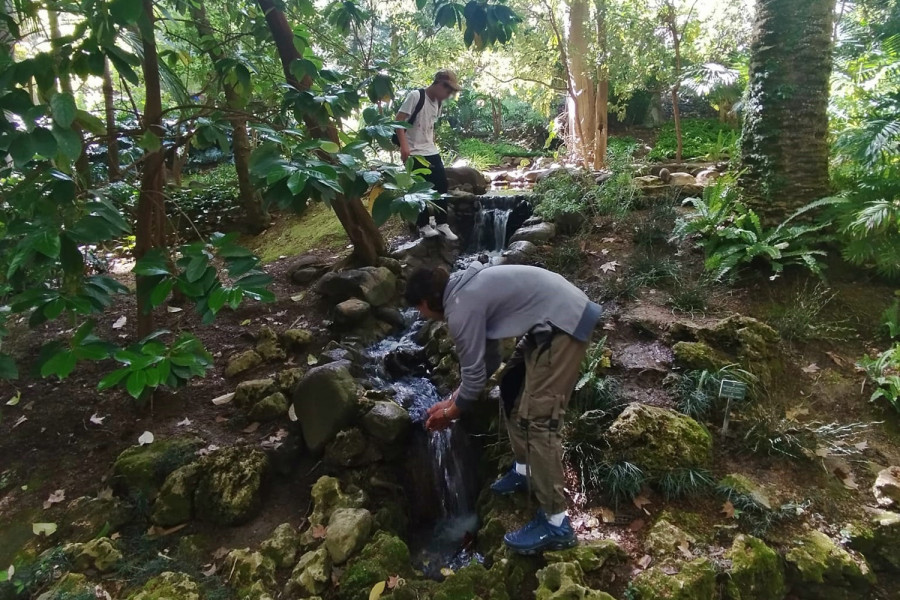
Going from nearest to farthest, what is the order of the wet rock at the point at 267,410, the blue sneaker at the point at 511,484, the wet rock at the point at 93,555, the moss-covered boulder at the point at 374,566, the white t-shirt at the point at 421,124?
the moss-covered boulder at the point at 374,566 → the wet rock at the point at 93,555 → the blue sneaker at the point at 511,484 → the wet rock at the point at 267,410 → the white t-shirt at the point at 421,124

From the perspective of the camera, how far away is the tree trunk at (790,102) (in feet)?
15.5

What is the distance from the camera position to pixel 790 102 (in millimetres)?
4863

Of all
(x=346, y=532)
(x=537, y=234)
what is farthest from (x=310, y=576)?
(x=537, y=234)

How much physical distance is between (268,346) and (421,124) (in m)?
3.07

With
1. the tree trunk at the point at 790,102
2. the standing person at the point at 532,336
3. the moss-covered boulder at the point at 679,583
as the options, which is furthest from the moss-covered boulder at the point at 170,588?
the tree trunk at the point at 790,102

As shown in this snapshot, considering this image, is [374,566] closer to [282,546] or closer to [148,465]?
[282,546]

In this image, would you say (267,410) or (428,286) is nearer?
(428,286)

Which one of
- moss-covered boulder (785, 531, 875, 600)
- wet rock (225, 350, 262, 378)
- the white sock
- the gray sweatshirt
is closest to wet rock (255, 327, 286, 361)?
Answer: wet rock (225, 350, 262, 378)

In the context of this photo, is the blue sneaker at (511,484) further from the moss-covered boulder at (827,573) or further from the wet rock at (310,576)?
the moss-covered boulder at (827,573)

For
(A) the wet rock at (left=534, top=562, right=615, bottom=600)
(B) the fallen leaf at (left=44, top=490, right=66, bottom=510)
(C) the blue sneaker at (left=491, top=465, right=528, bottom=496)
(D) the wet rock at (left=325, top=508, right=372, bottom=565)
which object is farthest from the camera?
(B) the fallen leaf at (left=44, top=490, right=66, bottom=510)

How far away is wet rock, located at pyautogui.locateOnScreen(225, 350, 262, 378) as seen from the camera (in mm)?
4691

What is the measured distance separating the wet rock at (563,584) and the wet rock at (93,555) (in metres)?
2.58

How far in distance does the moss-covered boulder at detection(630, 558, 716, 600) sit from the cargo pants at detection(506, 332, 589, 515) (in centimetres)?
54

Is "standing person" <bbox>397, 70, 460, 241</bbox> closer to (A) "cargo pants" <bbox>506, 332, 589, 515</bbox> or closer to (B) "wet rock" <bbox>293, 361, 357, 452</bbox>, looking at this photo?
(B) "wet rock" <bbox>293, 361, 357, 452</bbox>
